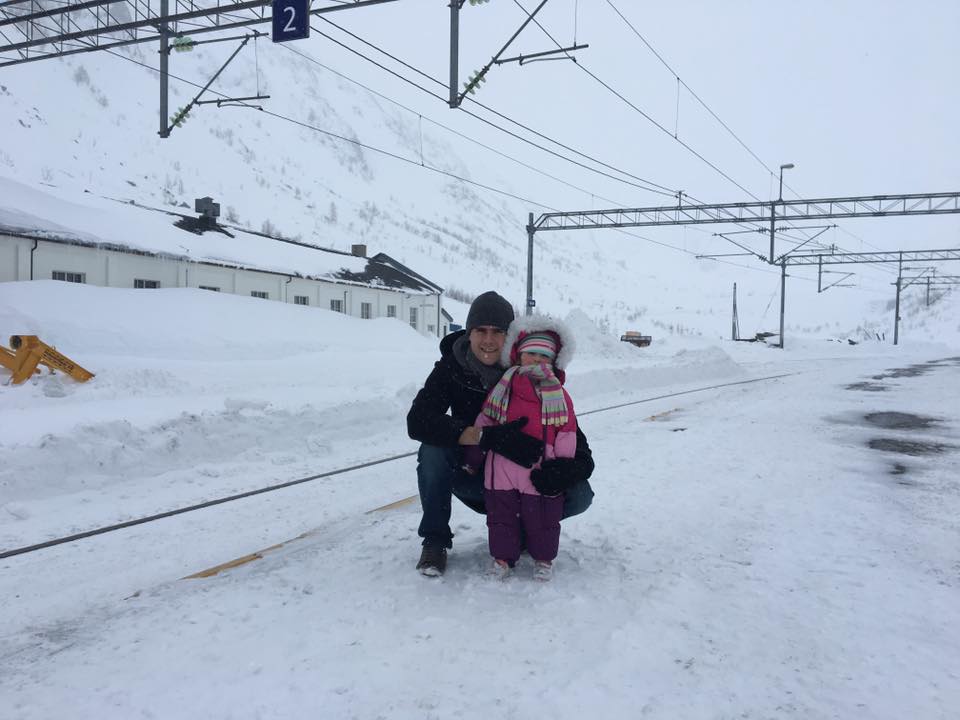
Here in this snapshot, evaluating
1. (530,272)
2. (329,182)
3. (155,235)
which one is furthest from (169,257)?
(329,182)

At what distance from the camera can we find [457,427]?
3.56 m

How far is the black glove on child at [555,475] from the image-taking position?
344 cm

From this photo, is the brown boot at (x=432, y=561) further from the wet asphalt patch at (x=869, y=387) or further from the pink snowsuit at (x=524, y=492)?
the wet asphalt patch at (x=869, y=387)

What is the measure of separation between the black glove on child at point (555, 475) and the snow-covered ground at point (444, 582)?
0.58 meters

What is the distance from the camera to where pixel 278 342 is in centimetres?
1730

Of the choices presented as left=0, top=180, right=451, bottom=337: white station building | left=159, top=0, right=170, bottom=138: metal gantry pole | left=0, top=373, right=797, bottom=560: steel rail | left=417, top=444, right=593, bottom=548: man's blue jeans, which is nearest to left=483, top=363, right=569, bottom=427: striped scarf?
left=417, top=444, right=593, bottom=548: man's blue jeans

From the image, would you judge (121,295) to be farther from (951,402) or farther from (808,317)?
(808,317)

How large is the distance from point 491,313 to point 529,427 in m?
0.70

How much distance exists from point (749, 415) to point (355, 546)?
8901 mm

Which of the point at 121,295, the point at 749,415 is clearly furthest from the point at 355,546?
the point at 121,295

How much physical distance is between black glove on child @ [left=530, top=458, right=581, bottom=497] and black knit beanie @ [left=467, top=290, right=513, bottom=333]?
857 millimetres

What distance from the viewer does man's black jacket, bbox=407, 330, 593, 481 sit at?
3561 millimetres

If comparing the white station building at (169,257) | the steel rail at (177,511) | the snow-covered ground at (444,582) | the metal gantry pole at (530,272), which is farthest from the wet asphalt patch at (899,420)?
the white station building at (169,257)

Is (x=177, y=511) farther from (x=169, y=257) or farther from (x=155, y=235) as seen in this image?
(x=155, y=235)
